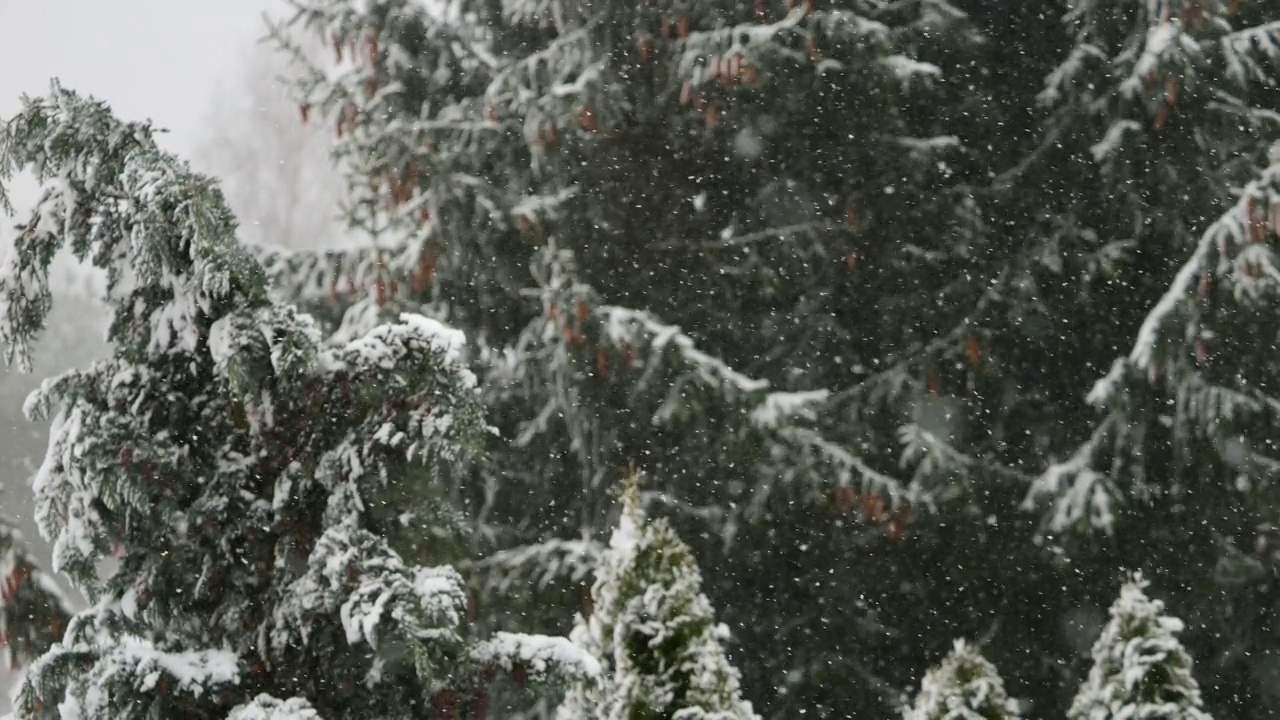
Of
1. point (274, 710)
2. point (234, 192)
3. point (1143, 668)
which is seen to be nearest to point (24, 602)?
point (274, 710)

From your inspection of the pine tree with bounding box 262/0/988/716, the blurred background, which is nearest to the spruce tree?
the pine tree with bounding box 262/0/988/716

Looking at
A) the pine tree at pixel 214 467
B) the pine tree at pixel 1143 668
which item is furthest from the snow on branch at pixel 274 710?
the pine tree at pixel 1143 668

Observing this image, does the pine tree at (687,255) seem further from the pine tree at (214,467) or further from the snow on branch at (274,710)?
the snow on branch at (274,710)

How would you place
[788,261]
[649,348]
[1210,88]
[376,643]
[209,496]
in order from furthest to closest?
[788,261]
[1210,88]
[649,348]
[209,496]
[376,643]

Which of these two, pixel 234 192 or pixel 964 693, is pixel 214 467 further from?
pixel 234 192

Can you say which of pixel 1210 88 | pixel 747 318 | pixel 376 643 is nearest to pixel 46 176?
pixel 376 643

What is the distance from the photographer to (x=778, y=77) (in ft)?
28.9

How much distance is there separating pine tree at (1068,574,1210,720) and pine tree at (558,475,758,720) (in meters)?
1.76

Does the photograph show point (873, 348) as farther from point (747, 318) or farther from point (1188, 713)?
point (1188, 713)

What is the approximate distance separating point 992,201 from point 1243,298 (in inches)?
73.3

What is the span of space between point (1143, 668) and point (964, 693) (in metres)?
0.77

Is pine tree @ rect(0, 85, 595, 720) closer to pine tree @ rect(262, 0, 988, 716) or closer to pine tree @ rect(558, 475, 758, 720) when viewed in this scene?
pine tree @ rect(558, 475, 758, 720)

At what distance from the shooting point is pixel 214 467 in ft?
12.6

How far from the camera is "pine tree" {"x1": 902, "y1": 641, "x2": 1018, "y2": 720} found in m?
6.06
